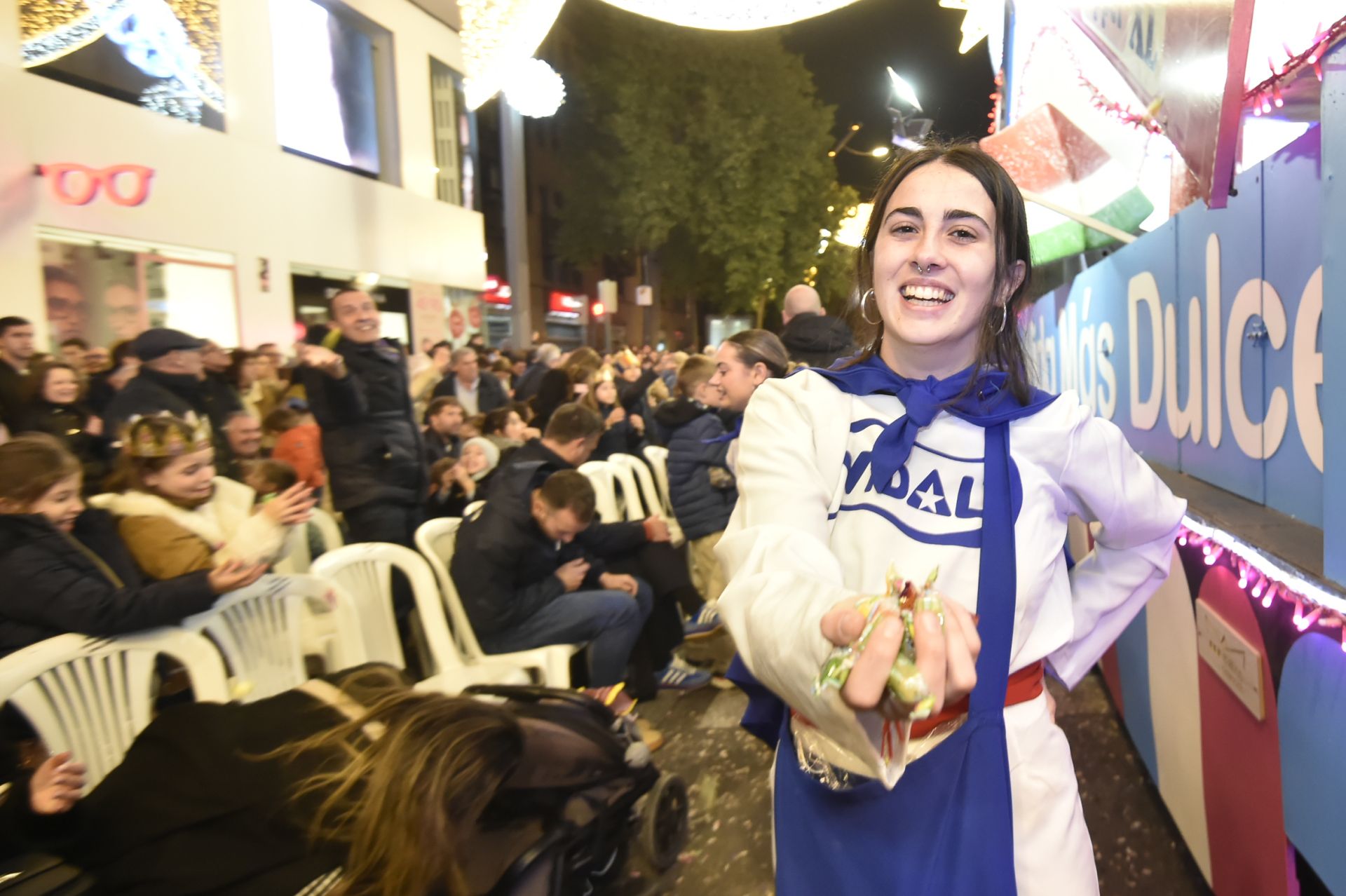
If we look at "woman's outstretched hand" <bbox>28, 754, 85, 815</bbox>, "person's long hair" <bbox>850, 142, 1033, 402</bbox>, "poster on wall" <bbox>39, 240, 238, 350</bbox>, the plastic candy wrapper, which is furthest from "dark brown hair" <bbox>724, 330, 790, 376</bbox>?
"poster on wall" <bbox>39, 240, 238, 350</bbox>

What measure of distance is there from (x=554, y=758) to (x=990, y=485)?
165 cm

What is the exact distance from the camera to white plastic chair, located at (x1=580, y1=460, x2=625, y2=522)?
552 centimetres

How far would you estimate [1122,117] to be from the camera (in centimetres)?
436

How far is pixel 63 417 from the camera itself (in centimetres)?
530

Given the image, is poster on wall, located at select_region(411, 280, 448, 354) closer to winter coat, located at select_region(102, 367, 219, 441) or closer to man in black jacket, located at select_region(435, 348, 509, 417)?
man in black jacket, located at select_region(435, 348, 509, 417)

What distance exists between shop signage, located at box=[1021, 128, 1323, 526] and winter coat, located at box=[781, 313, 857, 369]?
1.38 m

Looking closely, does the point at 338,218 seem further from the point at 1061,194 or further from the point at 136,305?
the point at 1061,194

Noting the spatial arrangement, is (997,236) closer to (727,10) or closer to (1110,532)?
(1110,532)

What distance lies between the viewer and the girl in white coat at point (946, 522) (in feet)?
4.24

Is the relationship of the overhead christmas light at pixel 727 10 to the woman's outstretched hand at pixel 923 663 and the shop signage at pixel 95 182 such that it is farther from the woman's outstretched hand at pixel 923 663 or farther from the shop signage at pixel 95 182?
the shop signage at pixel 95 182

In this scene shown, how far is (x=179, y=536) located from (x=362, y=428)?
1.78 meters

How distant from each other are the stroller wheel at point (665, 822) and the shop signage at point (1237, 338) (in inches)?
74.6

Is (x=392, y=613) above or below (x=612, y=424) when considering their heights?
below

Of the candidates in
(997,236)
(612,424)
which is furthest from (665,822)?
(612,424)
